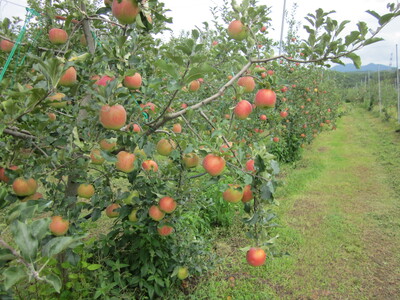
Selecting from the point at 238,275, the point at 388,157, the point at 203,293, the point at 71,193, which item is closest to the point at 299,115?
the point at 388,157

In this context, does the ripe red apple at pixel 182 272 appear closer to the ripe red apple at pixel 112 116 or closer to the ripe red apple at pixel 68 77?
the ripe red apple at pixel 112 116


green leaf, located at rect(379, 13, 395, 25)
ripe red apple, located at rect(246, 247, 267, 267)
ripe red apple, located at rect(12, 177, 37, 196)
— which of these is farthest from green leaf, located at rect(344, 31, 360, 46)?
ripe red apple, located at rect(12, 177, 37, 196)

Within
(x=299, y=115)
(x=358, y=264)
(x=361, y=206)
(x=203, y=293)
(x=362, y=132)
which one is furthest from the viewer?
(x=362, y=132)

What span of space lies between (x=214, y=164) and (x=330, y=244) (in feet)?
9.11

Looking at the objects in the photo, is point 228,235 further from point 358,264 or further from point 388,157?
point 388,157

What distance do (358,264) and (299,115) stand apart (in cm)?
404

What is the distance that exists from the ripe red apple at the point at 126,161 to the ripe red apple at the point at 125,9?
0.65 meters

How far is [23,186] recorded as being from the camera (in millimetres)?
1489

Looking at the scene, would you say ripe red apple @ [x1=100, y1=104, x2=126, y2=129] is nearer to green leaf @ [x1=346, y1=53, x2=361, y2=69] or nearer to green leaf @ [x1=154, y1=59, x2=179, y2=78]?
green leaf @ [x1=154, y1=59, x2=179, y2=78]

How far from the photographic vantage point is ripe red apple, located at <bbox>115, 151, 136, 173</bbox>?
1539 mm

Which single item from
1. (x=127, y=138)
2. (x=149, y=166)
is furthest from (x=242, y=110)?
(x=149, y=166)

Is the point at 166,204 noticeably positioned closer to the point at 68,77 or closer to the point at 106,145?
the point at 106,145

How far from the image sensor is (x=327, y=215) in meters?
4.25

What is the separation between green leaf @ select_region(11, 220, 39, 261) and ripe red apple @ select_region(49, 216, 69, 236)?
3.05 ft
